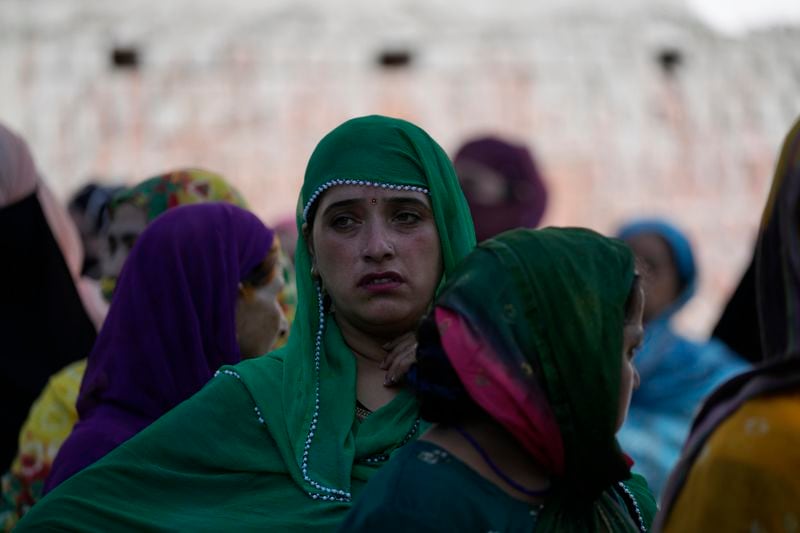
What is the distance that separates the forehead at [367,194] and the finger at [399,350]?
30 cm

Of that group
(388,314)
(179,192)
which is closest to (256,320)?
(388,314)

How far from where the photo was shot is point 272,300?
11.9ft

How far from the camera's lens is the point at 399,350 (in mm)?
2902

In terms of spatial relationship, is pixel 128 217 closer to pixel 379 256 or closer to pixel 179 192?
pixel 179 192

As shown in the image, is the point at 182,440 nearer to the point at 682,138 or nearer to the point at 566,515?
the point at 566,515

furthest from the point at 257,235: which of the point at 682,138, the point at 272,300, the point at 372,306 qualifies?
the point at 682,138

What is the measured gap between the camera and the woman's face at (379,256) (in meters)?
2.91

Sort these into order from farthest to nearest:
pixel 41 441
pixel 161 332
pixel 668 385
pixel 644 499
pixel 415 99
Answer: pixel 415 99 → pixel 668 385 → pixel 41 441 → pixel 161 332 → pixel 644 499

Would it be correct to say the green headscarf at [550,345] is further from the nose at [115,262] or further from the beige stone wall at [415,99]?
the beige stone wall at [415,99]

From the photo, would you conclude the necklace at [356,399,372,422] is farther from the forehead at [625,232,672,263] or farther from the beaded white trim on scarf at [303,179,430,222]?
the forehead at [625,232,672,263]

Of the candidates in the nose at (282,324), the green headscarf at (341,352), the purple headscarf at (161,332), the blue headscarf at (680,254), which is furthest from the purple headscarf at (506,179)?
the green headscarf at (341,352)

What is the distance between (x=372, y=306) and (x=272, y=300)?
0.75m

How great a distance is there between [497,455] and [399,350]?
0.76 meters

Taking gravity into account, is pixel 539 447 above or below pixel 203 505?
above
